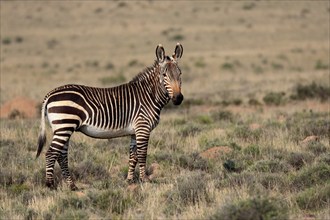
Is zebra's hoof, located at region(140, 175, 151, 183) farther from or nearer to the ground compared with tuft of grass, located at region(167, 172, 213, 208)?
nearer to the ground

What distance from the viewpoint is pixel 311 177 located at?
10.0m

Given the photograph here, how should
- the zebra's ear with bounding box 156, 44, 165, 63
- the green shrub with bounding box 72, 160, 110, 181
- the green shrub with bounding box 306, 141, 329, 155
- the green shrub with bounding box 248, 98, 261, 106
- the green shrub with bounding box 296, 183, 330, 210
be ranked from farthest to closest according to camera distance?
the green shrub with bounding box 248, 98, 261, 106, the green shrub with bounding box 306, 141, 329, 155, the green shrub with bounding box 72, 160, 110, 181, the zebra's ear with bounding box 156, 44, 165, 63, the green shrub with bounding box 296, 183, 330, 210

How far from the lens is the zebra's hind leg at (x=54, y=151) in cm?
1056

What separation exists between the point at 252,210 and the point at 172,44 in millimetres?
44835

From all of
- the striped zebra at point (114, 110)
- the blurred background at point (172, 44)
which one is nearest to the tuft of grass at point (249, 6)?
the blurred background at point (172, 44)

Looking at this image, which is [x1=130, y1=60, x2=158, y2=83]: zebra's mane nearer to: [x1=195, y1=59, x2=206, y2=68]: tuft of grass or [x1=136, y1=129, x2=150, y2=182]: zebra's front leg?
[x1=136, y1=129, x2=150, y2=182]: zebra's front leg

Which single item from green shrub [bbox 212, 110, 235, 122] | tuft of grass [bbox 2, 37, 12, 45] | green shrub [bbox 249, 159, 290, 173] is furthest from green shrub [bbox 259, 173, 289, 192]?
tuft of grass [bbox 2, 37, 12, 45]

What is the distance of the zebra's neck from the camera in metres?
11.2

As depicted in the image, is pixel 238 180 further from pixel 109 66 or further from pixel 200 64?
pixel 109 66

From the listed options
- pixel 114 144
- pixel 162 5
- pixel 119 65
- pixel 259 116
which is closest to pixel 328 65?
pixel 119 65

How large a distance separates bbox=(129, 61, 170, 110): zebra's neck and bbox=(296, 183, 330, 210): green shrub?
3164 millimetres

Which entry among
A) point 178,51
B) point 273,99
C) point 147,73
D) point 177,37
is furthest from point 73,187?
point 177,37

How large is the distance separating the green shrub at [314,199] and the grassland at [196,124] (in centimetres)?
1

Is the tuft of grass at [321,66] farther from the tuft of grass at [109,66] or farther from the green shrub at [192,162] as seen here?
the green shrub at [192,162]
